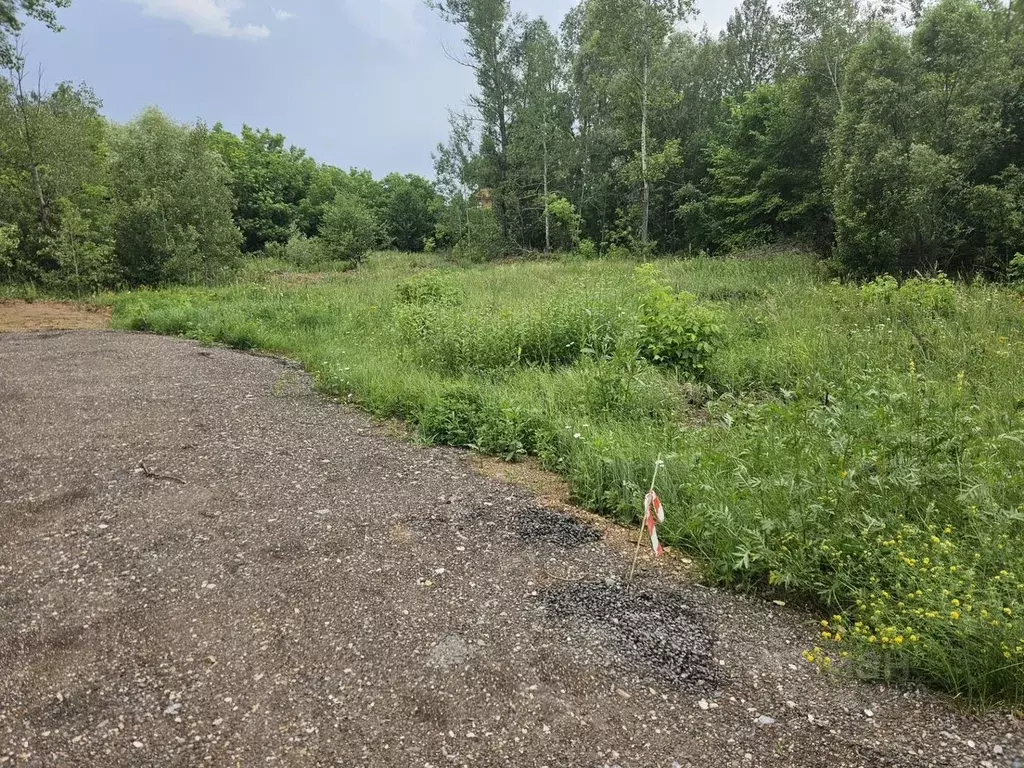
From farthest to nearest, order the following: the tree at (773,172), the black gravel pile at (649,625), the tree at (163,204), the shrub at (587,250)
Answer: the shrub at (587,250) → the tree at (773,172) → the tree at (163,204) → the black gravel pile at (649,625)

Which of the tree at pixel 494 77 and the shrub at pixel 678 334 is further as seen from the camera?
the tree at pixel 494 77

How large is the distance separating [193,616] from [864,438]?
3.74 metres

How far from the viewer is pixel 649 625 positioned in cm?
283

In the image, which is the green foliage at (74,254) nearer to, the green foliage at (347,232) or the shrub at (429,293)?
the shrub at (429,293)

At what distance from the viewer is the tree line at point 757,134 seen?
41.0ft

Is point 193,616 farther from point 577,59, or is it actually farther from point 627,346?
point 577,59

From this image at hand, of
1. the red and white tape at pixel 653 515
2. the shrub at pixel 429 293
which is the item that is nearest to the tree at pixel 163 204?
the shrub at pixel 429 293

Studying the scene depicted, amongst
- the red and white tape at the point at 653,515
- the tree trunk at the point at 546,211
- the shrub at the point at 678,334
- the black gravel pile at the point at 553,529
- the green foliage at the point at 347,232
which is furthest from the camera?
the green foliage at the point at 347,232

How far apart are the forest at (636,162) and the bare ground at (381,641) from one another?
11.3 m

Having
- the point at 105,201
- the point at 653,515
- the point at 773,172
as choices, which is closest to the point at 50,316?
the point at 105,201

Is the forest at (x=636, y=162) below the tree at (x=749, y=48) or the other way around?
below

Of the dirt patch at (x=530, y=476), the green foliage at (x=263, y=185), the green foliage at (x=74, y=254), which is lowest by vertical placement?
→ the dirt patch at (x=530, y=476)

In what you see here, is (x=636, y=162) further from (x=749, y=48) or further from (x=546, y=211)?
(x=749, y=48)

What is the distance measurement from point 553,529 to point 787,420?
5.42 ft
